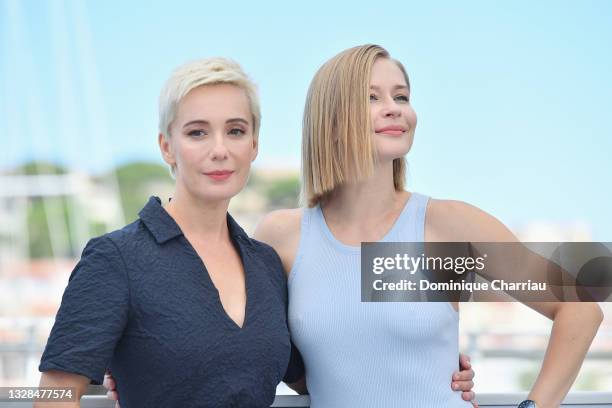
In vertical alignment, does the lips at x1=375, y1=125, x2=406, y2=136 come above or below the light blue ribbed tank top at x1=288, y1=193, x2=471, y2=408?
above

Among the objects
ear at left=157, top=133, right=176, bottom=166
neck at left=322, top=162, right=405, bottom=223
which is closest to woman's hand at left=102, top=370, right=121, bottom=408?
ear at left=157, top=133, right=176, bottom=166

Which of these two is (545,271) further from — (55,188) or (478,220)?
(55,188)

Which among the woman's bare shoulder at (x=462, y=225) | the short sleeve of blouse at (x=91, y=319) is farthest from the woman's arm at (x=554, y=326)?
the short sleeve of blouse at (x=91, y=319)

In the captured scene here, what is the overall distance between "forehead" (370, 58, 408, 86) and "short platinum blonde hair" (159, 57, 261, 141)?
245 millimetres

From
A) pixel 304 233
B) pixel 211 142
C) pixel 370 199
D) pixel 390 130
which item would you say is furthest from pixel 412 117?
pixel 211 142

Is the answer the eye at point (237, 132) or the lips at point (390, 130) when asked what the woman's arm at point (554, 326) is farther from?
the eye at point (237, 132)

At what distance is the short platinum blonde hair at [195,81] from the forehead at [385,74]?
245 millimetres

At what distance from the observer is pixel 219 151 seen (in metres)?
1.15

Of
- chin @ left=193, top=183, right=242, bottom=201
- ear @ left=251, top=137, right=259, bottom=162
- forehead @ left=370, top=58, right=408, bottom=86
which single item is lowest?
chin @ left=193, top=183, right=242, bottom=201

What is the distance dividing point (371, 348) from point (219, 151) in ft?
1.31

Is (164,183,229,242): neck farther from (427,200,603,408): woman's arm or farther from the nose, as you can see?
(427,200,603,408): woman's arm

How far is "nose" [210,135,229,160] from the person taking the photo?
1.15 m

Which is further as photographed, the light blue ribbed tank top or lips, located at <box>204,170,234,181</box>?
the light blue ribbed tank top

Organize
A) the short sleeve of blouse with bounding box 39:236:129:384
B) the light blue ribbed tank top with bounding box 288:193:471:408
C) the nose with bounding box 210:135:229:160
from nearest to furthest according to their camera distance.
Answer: the short sleeve of blouse with bounding box 39:236:129:384
the nose with bounding box 210:135:229:160
the light blue ribbed tank top with bounding box 288:193:471:408
